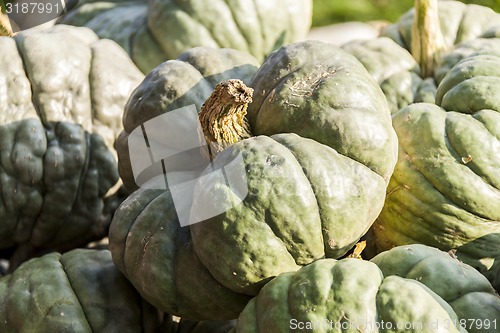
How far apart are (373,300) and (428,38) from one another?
1801mm

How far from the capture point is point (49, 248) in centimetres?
297

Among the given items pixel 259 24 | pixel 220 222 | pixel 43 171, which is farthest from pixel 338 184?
pixel 259 24

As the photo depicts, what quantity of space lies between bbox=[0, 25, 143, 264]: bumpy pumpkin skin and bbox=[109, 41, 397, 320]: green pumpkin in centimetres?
58

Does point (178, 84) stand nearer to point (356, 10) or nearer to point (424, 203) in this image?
point (424, 203)

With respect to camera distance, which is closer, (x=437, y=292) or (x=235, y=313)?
(x=437, y=292)

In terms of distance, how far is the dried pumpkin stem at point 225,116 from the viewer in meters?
2.05

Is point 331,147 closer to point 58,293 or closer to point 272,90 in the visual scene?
point 272,90

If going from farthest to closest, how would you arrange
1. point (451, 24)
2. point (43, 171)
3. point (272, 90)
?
point (451, 24) < point (43, 171) < point (272, 90)

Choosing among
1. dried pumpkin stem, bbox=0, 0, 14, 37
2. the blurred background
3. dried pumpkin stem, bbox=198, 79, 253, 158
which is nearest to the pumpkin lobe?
dried pumpkin stem, bbox=0, 0, 14, 37

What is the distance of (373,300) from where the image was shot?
69.0 inches

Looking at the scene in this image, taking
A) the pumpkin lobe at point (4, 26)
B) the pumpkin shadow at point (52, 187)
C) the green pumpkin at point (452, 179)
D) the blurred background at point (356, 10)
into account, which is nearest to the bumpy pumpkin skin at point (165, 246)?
the pumpkin shadow at point (52, 187)

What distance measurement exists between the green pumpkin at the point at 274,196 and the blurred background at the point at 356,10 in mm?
2887

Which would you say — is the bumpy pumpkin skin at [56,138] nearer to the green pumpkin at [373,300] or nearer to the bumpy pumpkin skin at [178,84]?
the bumpy pumpkin skin at [178,84]

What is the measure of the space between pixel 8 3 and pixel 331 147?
2.20 metres
